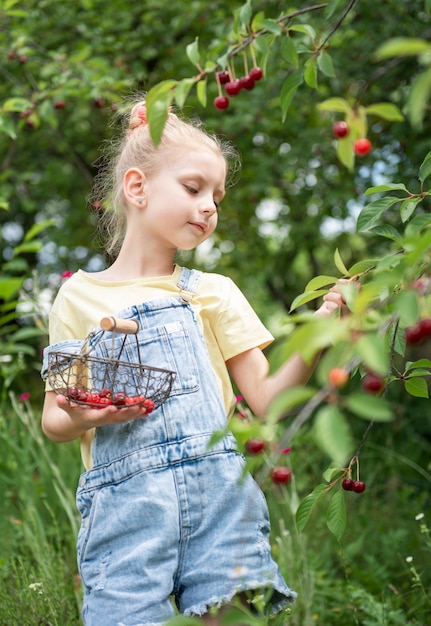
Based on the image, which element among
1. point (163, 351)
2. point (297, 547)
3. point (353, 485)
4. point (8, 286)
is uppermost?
point (163, 351)

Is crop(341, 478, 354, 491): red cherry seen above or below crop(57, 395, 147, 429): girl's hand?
below

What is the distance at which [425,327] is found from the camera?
1225 millimetres

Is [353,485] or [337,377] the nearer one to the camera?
[337,377]

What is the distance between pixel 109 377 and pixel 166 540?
0.37 m

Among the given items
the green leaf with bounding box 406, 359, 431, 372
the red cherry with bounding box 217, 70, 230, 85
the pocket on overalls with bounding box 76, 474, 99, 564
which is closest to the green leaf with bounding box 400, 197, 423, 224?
the green leaf with bounding box 406, 359, 431, 372

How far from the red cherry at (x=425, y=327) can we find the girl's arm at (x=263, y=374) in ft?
1.65

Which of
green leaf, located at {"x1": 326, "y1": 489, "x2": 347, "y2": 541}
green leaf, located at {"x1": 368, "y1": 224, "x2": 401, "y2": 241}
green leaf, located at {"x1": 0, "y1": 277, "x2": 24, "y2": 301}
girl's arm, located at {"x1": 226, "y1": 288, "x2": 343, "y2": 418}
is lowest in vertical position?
green leaf, located at {"x1": 0, "y1": 277, "x2": 24, "y2": 301}

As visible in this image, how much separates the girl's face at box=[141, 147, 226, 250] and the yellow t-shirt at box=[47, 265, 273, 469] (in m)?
0.11

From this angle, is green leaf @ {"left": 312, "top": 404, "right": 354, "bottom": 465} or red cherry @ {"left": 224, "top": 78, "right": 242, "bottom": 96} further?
red cherry @ {"left": 224, "top": 78, "right": 242, "bottom": 96}

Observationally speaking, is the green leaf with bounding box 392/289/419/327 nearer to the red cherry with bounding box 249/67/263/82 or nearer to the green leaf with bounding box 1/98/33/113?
the red cherry with bounding box 249/67/263/82

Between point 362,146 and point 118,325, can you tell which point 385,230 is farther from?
point 118,325

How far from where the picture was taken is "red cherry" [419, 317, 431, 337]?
122 centimetres

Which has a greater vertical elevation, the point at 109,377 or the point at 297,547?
the point at 109,377

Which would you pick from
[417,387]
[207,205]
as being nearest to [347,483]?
[417,387]
